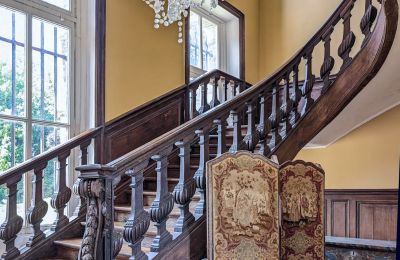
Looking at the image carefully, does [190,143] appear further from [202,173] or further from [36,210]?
[36,210]

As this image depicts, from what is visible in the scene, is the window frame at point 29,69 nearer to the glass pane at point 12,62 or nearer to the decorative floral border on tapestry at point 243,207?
the glass pane at point 12,62

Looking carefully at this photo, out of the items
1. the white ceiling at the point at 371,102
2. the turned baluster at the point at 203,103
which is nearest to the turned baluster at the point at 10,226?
the turned baluster at the point at 203,103

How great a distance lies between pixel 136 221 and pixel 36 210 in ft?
3.26

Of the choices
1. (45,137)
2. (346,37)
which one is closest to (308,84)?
(346,37)

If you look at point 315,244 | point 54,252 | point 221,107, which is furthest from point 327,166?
point 54,252

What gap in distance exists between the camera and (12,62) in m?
3.03

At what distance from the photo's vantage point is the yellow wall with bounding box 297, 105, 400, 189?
491 cm

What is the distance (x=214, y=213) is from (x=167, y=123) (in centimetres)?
178

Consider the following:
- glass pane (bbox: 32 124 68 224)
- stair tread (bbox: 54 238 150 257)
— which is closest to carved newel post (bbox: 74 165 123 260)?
A: stair tread (bbox: 54 238 150 257)

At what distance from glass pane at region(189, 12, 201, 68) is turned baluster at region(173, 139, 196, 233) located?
8.40ft

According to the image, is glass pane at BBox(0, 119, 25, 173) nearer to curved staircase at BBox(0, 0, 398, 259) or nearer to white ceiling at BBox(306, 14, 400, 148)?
curved staircase at BBox(0, 0, 398, 259)

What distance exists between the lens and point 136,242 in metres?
2.11

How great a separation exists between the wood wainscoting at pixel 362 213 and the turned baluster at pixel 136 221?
3.70 m

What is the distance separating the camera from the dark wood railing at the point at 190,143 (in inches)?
77.4
